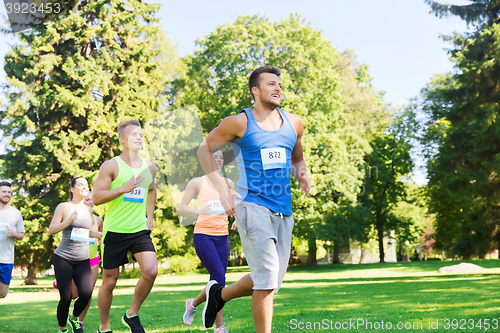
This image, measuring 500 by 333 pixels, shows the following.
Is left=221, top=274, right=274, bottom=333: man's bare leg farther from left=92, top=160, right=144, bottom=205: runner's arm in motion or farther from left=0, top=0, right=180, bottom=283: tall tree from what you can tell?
left=0, top=0, right=180, bottom=283: tall tree

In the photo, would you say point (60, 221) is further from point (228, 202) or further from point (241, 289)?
point (228, 202)

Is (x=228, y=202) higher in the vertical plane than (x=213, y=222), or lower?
higher

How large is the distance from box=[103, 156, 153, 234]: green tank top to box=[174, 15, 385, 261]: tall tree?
22.4 metres

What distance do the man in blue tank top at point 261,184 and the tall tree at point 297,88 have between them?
2370cm

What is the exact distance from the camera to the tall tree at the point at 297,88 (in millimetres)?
28562

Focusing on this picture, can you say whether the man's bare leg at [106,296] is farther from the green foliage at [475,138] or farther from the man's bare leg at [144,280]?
the green foliage at [475,138]

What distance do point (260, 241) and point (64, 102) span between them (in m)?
21.6

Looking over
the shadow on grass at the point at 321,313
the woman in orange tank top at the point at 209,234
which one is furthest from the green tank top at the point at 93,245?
the woman in orange tank top at the point at 209,234

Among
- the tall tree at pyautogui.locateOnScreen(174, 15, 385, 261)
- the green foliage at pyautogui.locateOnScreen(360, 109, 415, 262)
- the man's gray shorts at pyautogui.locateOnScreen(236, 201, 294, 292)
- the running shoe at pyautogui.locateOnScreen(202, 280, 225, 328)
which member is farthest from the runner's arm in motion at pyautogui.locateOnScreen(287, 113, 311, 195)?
the green foliage at pyautogui.locateOnScreen(360, 109, 415, 262)

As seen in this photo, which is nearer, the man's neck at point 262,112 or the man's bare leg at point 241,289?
the man's neck at point 262,112

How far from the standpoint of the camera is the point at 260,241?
3932 mm

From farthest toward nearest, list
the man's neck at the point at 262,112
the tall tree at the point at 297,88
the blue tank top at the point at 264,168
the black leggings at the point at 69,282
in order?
the tall tree at the point at 297,88
the black leggings at the point at 69,282
the man's neck at the point at 262,112
the blue tank top at the point at 264,168

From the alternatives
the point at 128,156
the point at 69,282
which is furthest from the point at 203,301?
the point at 128,156

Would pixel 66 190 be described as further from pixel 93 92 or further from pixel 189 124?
pixel 189 124
